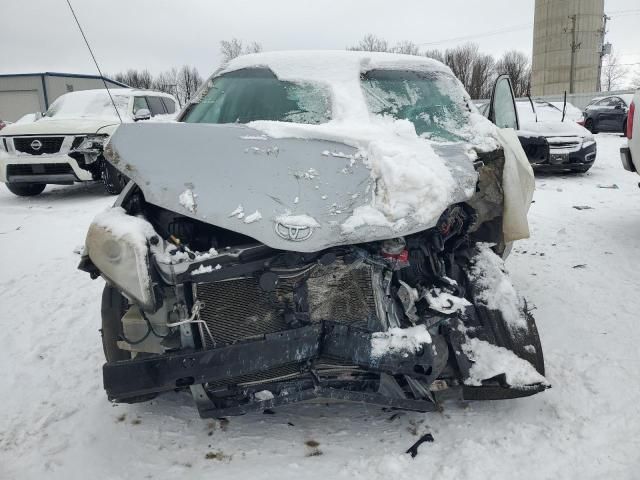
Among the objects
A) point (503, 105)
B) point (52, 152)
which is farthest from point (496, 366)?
point (52, 152)

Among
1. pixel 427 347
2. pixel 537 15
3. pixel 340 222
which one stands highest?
pixel 537 15

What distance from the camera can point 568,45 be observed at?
4406 centimetres

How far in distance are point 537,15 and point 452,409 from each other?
171 feet

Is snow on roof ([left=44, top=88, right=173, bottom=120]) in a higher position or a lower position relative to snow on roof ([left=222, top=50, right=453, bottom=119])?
lower

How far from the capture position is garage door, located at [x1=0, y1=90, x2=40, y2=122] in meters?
28.9

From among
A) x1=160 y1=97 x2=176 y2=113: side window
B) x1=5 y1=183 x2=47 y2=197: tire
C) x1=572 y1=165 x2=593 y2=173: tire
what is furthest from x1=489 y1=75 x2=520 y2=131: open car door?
x1=160 y1=97 x2=176 y2=113: side window

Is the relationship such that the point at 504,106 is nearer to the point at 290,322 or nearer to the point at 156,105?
the point at 290,322

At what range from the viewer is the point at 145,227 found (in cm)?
218

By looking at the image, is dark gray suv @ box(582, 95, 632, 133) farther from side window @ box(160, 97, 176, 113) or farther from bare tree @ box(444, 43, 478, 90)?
bare tree @ box(444, 43, 478, 90)

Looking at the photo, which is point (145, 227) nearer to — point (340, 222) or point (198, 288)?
point (198, 288)

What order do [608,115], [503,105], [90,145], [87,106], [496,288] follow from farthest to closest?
[608,115] < [87,106] < [90,145] < [503,105] < [496,288]

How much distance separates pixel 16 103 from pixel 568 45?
142 ft

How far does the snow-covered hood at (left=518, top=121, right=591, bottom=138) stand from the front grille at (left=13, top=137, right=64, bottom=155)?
7.78m

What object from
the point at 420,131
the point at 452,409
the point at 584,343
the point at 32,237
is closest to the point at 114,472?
the point at 452,409
